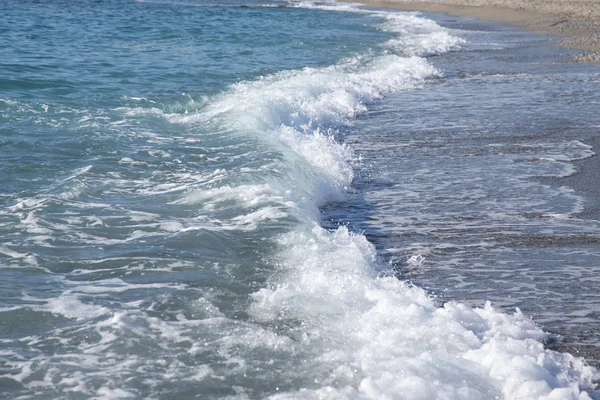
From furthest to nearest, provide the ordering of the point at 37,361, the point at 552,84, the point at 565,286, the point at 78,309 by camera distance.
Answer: the point at 552,84
the point at 565,286
the point at 78,309
the point at 37,361

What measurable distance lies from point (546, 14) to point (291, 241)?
28257 mm

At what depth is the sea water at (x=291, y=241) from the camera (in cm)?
440

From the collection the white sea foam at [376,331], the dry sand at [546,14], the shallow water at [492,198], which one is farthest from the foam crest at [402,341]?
the dry sand at [546,14]

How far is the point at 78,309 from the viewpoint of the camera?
5.10 metres

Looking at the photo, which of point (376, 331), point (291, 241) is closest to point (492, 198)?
point (291, 241)

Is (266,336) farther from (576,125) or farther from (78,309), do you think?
(576,125)

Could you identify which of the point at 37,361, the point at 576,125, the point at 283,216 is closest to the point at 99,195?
the point at 283,216

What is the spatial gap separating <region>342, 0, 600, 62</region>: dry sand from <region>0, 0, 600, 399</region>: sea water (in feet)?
28.6

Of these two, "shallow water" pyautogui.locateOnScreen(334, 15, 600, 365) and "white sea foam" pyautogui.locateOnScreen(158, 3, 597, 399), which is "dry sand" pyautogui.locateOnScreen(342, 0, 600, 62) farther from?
"white sea foam" pyautogui.locateOnScreen(158, 3, 597, 399)

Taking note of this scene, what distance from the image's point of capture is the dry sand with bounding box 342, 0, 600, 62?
892 inches

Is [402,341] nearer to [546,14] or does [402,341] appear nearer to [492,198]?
[492,198]

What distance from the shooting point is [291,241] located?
6.33 metres

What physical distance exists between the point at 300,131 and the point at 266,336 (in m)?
7.10

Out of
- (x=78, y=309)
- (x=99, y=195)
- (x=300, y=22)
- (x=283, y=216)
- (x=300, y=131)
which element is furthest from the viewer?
(x=300, y=22)
